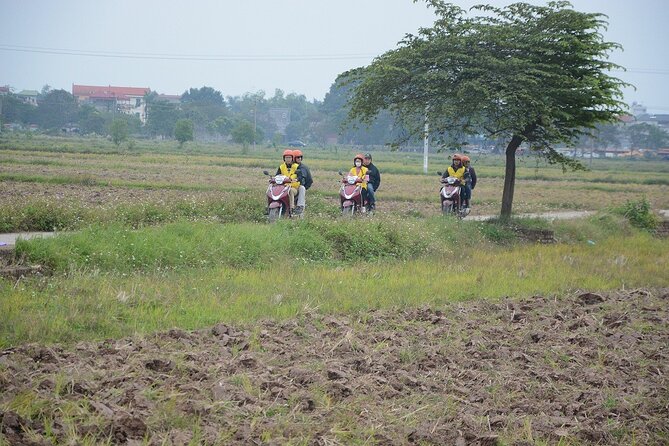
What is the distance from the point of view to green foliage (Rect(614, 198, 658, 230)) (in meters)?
22.7

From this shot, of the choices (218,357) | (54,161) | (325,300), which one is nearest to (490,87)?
(325,300)

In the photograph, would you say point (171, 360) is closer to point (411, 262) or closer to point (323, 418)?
point (323, 418)

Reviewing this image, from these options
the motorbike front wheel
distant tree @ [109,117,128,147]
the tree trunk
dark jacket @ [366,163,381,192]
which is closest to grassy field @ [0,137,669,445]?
the motorbike front wheel

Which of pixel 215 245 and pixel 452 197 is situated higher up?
pixel 452 197

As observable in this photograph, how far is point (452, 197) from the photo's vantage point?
1930 cm

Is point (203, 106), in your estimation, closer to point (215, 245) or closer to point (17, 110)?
point (17, 110)

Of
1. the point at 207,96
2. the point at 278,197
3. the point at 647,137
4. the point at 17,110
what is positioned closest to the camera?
the point at 278,197

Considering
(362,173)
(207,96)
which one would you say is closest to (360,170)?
(362,173)

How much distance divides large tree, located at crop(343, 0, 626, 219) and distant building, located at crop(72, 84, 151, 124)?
83.4m

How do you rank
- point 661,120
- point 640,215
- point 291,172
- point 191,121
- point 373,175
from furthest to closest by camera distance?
1. point 661,120
2. point 191,121
3. point 640,215
4. point 373,175
5. point 291,172

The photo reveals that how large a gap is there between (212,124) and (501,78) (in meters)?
74.7

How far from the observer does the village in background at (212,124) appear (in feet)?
254

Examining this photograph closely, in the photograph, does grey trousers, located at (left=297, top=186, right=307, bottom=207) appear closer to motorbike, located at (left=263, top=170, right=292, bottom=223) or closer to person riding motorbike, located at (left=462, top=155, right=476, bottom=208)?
motorbike, located at (left=263, top=170, right=292, bottom=223)

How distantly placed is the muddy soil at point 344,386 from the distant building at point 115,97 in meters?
93.5
